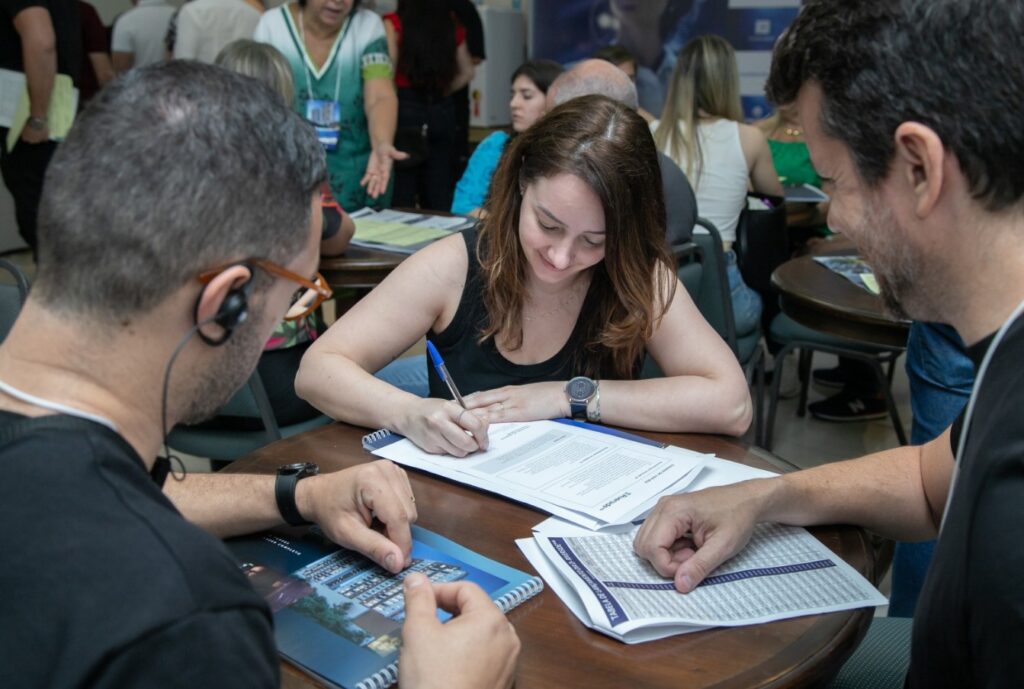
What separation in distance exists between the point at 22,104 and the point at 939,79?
348 cm

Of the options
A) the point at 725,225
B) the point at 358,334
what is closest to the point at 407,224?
the point at 725,225

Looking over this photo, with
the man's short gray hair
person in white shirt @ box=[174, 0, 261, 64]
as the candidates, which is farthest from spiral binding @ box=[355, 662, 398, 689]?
person in white shirt @ box=[174, 0, 261, 64]

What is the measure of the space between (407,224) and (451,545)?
2.30 meters

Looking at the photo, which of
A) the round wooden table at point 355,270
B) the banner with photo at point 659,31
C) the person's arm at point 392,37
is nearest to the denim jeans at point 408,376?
the round wooden table at point 355,270

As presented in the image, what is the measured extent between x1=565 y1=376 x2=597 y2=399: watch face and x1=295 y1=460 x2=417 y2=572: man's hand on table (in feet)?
1.58

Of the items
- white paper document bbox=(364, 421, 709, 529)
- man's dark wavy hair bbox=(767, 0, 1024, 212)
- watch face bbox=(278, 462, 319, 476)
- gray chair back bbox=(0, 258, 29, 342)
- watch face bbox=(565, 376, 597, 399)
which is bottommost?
white paper document bbox=(364, 421, 709, 529)

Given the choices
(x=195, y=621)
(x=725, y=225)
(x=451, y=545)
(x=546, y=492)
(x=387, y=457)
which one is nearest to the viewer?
→ (x=195, y=621)

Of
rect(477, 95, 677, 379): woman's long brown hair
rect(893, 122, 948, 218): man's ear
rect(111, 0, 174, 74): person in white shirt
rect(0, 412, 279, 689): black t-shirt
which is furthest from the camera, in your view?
rect(111, 0, 174, 74): person in white shirt

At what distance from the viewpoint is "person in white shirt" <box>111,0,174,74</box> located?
5.42 metres

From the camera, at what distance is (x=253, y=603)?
2.41ft

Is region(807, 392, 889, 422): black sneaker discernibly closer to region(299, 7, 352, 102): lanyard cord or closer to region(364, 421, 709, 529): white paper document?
region(299, 7, 352, 102): lanyard cord

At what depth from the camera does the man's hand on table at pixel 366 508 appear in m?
1.13

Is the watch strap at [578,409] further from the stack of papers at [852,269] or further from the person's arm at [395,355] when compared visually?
the stack of papers at [852,269]

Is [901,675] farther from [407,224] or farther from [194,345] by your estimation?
[407,224]
